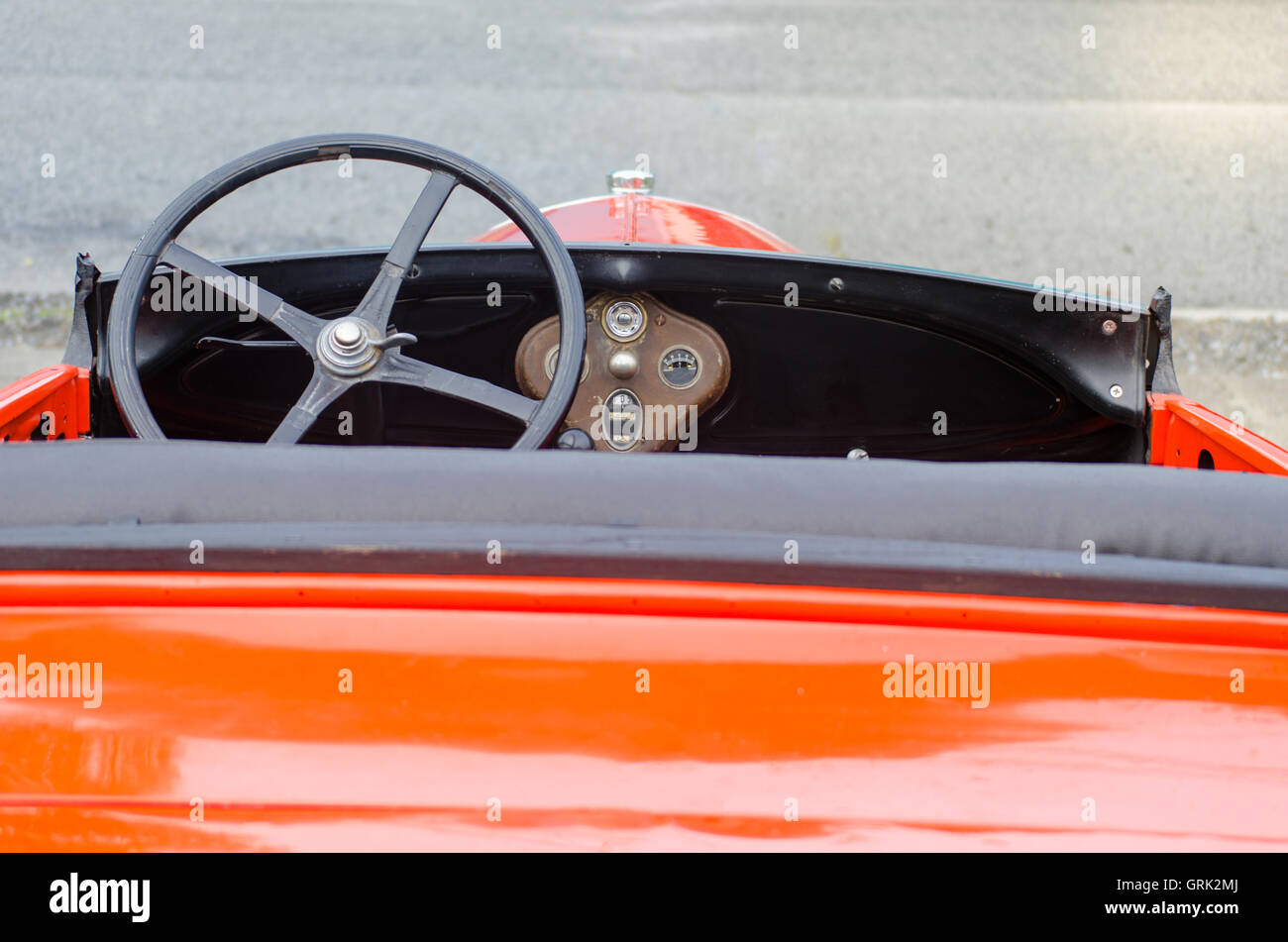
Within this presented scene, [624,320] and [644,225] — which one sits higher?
[644,225]

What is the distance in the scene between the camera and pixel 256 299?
72.6 inches

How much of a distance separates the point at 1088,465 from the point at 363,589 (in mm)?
772

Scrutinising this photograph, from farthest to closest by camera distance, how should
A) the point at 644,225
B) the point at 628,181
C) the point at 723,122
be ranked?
the point at 723,122 < the point at 628,181 < the point at 644,225

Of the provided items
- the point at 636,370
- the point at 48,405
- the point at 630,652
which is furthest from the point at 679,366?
the point at 630,652

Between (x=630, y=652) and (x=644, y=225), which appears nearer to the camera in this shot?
(x=630, y=652)

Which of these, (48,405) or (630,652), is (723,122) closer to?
(48,405)

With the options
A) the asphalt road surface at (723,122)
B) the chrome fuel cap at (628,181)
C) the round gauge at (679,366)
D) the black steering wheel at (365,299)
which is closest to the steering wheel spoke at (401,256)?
the black steering wheel at (365,299)

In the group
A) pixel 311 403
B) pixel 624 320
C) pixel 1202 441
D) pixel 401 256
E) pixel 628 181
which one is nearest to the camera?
pixel 311 403

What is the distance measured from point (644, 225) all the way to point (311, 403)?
50.7 inches

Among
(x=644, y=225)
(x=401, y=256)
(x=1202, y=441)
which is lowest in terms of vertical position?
(x=1202, y=441)

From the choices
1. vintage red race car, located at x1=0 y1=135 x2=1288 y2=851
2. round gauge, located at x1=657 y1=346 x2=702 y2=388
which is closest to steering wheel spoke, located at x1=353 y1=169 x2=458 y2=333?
round gauge, located at x1=657 y1=346 x2=702 y2=388

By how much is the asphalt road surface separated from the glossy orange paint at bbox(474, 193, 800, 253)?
2.12m

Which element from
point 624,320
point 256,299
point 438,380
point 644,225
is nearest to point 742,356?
point 624,320
